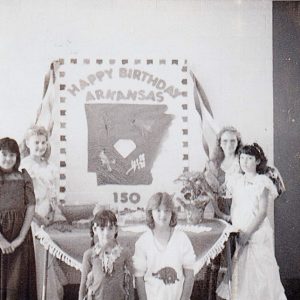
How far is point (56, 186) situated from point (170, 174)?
0.41 m


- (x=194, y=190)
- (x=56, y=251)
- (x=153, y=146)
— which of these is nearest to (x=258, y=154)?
(x=194, y=190)

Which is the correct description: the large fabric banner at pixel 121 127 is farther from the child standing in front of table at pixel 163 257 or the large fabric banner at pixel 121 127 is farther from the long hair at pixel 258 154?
the long hair at pixel 258 154

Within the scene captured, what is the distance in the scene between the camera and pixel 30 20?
1794mm

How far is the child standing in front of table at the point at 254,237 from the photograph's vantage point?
1804mm

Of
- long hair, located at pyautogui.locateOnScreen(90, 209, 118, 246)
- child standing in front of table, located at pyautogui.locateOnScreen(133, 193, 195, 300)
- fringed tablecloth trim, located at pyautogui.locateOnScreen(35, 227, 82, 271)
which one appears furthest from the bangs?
fringed tablecloth trim, located at pyautogui.locateOnScreen(35, 227, 82, 271)

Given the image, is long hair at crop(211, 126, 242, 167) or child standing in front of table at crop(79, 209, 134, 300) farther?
long hair at crop(211, 126, 242, 167)

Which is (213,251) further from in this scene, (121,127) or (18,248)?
(18,248)

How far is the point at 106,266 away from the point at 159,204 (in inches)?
11.1

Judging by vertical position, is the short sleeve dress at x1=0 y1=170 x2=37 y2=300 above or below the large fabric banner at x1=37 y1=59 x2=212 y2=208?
below

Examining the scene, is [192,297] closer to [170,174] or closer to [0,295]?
[170,174]

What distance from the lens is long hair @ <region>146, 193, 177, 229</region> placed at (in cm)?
177

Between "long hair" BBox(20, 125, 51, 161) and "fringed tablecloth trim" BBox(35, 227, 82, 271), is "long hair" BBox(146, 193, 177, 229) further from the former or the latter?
"long hair" BBox(20, 125, 51, 161)

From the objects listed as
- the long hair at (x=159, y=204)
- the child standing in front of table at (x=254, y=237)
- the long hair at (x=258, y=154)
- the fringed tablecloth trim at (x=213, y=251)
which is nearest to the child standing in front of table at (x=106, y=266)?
the long hair at (x=159, y=204)

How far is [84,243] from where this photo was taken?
1.73 metres
